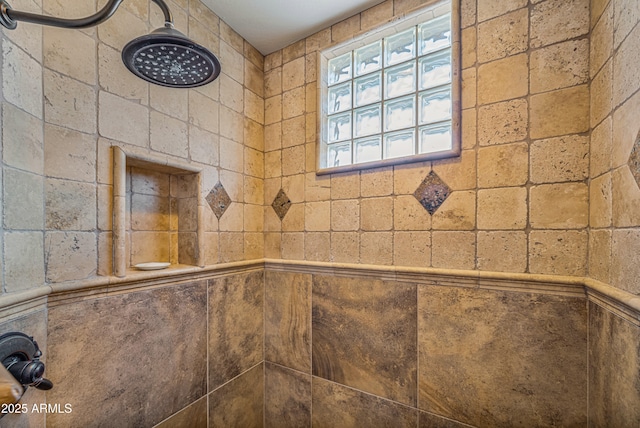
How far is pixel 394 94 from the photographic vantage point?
54.2 inches

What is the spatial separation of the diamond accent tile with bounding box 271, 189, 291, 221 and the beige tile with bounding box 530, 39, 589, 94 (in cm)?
129

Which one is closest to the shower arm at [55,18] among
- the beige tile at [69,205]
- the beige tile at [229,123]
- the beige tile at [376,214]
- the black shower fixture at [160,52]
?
the black shower fixture at [160,52]

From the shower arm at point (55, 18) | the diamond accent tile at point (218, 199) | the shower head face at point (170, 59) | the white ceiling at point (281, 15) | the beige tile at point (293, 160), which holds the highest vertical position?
Answer: the white ceiling at point (281, 15)

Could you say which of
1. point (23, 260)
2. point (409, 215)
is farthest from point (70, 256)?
point (409, 215)

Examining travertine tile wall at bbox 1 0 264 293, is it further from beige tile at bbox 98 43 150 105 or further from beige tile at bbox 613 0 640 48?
beige tile at bbox 613 0 640 48

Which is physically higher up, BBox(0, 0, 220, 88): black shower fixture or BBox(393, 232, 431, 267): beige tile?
BBox(0, 0, 220, 88): black shower fixture

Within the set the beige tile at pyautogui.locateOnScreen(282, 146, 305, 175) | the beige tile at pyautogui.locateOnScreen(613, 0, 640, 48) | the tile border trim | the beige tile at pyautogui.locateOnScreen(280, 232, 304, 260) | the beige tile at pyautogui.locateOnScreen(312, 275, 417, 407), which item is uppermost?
the beige tile at pyautogui.locateOnScreen(613, 0, 640, 48)

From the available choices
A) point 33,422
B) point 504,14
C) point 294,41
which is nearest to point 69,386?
point 33,422

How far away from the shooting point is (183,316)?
4.15 feet

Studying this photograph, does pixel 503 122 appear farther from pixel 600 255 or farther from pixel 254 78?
pixel 254 78

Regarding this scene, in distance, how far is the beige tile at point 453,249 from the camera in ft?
3.69

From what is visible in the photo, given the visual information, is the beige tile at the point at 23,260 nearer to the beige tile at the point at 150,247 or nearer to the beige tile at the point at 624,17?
the beige tile at the point at 150,247

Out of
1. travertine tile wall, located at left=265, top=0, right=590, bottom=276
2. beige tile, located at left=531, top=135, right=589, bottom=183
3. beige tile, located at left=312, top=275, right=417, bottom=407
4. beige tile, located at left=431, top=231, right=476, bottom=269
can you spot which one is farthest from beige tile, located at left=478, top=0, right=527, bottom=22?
beige tile, located at left=312, top=275, right=417, bottom=407

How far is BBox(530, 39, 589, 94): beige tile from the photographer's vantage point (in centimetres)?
96
